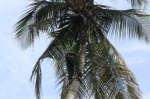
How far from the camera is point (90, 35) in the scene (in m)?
14.3

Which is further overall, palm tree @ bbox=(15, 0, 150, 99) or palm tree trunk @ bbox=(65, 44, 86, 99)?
palm tree @ bbox=(15, 0, 150, 99)

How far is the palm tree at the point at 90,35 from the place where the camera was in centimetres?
1352

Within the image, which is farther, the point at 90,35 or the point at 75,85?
the point at 90,35

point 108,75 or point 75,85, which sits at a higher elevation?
point 75,85

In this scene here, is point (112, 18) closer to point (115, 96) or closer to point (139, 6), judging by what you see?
point (139, 6)

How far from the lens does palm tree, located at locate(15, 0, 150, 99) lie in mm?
13516

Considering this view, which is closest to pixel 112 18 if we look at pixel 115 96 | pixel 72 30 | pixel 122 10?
pixel 122 10

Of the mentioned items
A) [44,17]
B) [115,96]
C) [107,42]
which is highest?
[44,17]

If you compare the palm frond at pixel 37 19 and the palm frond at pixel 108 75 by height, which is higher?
the palm frond at pixel 37 19

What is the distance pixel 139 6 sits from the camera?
1444cm

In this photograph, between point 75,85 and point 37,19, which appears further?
point 37,19

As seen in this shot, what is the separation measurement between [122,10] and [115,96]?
9.41 ft

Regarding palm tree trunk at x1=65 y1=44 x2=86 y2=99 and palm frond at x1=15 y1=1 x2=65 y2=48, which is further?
palm frond at x1=15 y1=1 x2=65 y2=48

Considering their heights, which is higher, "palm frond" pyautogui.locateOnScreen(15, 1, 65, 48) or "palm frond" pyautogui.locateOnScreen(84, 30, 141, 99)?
"palm frond" pyautogui.locateOnScreen(15, 1, 65, 48)
